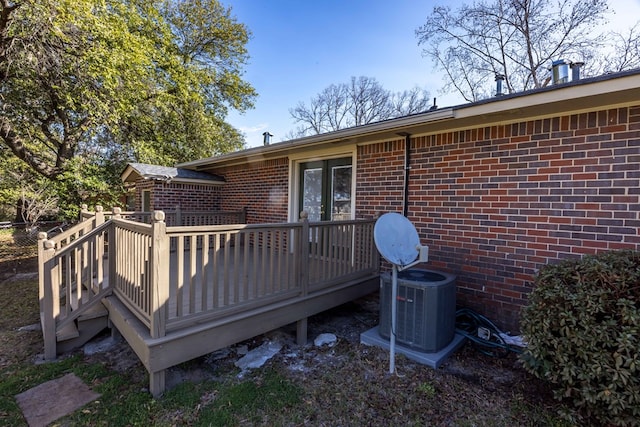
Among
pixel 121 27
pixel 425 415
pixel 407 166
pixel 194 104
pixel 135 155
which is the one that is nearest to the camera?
pixel 425 415

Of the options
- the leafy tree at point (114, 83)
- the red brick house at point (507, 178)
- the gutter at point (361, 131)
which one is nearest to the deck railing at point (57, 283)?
the gutter at point (361, 131)

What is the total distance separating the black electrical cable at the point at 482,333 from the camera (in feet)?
10.6

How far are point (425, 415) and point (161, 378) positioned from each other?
221 centimetres

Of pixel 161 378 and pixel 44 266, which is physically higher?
pixel 44 266

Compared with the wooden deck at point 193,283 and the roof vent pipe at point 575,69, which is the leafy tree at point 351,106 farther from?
the wooden deck at point 193,283

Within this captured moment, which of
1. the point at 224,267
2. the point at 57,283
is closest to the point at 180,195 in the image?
the point at 57,283

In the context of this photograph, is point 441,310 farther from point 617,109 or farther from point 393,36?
point 393,36

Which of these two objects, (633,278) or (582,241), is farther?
(582,241)

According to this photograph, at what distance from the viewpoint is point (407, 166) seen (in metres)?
4.40

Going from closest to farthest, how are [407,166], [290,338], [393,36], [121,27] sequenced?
[290,338]
[407,166]
[121,27]
[393,36]

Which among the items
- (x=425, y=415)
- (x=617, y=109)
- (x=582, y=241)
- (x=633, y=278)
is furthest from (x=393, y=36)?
(x=425, y=415)

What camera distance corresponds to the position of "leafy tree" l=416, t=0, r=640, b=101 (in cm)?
1073

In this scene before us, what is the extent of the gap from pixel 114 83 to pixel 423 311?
9.77m

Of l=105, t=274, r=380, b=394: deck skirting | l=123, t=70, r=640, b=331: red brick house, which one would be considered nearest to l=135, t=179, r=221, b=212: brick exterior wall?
l=123, t=70, r=640, b=331: red brick house
